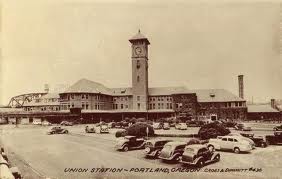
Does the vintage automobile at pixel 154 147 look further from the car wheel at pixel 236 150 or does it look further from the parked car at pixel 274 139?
the parked car at pixel 274 139

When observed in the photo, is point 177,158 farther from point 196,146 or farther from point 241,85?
point 241,85

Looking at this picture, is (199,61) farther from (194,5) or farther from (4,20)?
(4,20)

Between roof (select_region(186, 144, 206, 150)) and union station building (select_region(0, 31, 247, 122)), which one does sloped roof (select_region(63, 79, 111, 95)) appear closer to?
union station building (select_region(0, 31, 247, 122))

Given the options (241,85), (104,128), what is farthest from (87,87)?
(241,85)

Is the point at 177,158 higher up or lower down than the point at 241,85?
lower down

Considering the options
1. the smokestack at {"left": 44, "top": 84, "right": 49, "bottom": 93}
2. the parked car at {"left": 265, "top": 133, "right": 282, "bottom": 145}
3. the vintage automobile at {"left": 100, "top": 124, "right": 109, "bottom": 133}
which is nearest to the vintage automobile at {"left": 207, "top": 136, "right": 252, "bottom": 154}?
the parked car at {"left": 265, "top": 133, "right": 282, "bottom": 145}

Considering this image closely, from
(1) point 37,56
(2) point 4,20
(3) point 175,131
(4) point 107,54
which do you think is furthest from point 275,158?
(2) point 4,20
